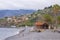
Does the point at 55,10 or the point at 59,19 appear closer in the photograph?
the point at 55,10

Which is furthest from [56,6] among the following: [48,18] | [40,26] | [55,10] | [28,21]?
[28,21]

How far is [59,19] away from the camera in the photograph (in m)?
118

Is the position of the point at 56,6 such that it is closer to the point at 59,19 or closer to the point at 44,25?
the point at 44,25

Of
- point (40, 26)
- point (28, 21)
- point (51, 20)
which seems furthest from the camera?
point (28, 21)

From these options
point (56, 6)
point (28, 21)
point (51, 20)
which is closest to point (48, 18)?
point (51, 20)

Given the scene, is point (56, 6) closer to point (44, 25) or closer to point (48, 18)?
point (44, 25)

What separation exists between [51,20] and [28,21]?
84902mm

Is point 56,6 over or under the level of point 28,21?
over

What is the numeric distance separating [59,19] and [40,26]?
80.4 ft

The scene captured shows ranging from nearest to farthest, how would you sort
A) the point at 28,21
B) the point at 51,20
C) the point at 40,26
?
1. the point at 40,26
2. the point at 51,20
3. the point at 28,21

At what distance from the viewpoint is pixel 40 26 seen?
95562 mm

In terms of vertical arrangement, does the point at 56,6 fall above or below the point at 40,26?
above

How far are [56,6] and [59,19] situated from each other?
19376 mm

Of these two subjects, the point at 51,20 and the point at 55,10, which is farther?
the point at 51,20
